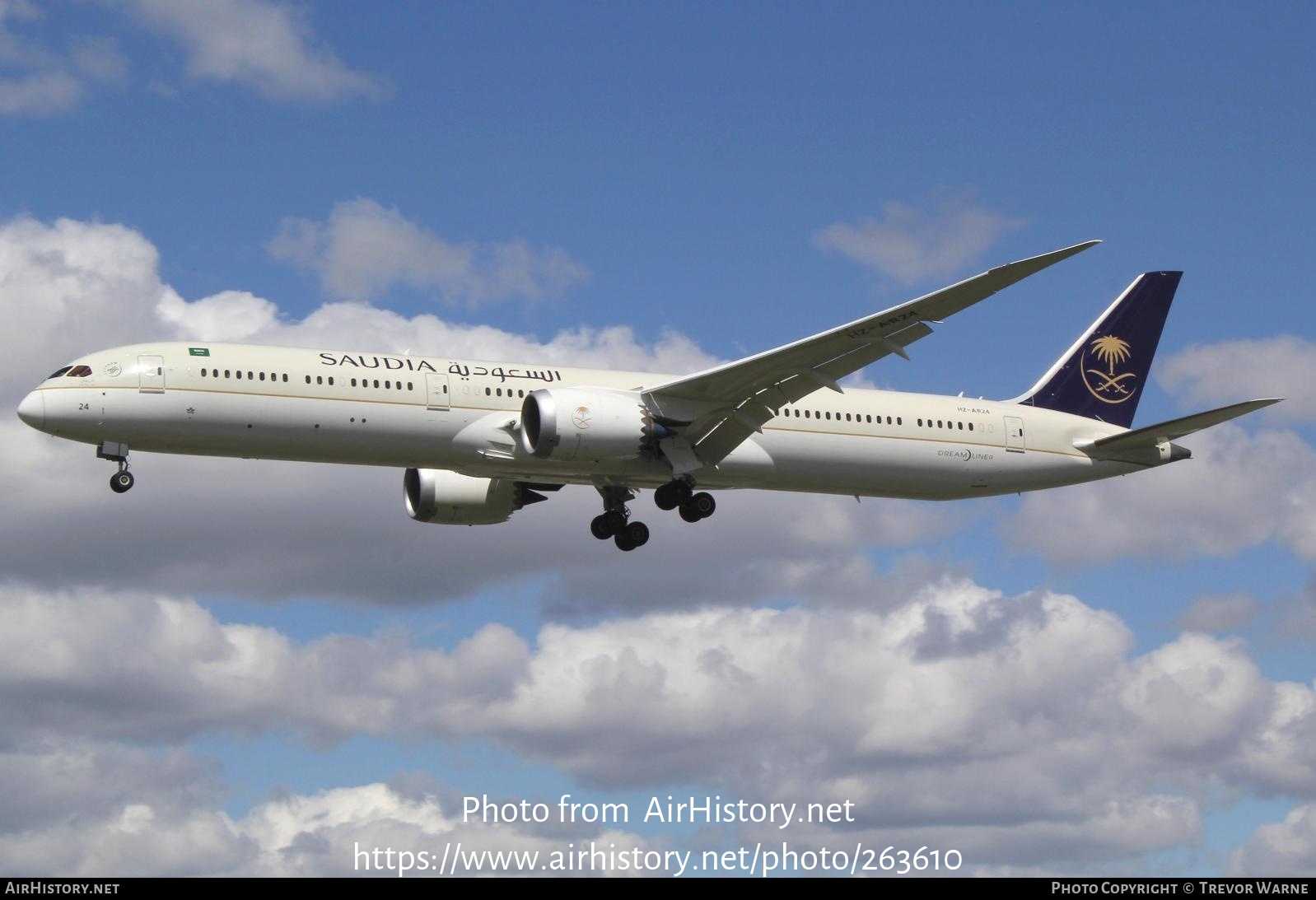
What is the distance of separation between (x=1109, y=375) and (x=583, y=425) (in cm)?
1968

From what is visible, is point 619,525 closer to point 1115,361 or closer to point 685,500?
point 685,500

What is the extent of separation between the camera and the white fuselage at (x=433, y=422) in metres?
41.2

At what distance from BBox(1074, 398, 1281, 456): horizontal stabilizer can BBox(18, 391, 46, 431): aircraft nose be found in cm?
2889

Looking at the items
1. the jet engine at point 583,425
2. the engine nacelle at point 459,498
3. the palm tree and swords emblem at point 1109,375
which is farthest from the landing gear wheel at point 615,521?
the palm tree and swords emblem at point 1109,375

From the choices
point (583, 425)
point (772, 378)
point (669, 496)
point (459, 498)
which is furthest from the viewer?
point (459, 498)

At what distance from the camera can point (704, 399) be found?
4444 centimetres

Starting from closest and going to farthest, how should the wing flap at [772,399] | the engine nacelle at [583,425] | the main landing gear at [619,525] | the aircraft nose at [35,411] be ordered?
the aircraft nose at [35,411] → the wing flap at [772,399] → the engine nacelle at [583,425] → the main landing gear at [619,525]

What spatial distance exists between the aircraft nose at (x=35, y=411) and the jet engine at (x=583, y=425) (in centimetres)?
1141

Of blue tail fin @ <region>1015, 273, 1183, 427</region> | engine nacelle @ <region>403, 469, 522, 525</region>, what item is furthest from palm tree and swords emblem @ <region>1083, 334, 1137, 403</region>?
engine nacelle @ <region>403, 469, 522, 525</region>

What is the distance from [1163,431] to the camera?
1922 inches

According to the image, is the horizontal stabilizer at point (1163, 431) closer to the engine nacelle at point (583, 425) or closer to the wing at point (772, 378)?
the wing at point (772, 378)

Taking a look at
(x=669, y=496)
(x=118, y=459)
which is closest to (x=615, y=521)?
(x=669, y=496)

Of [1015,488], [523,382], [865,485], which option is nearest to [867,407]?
[865,485]
